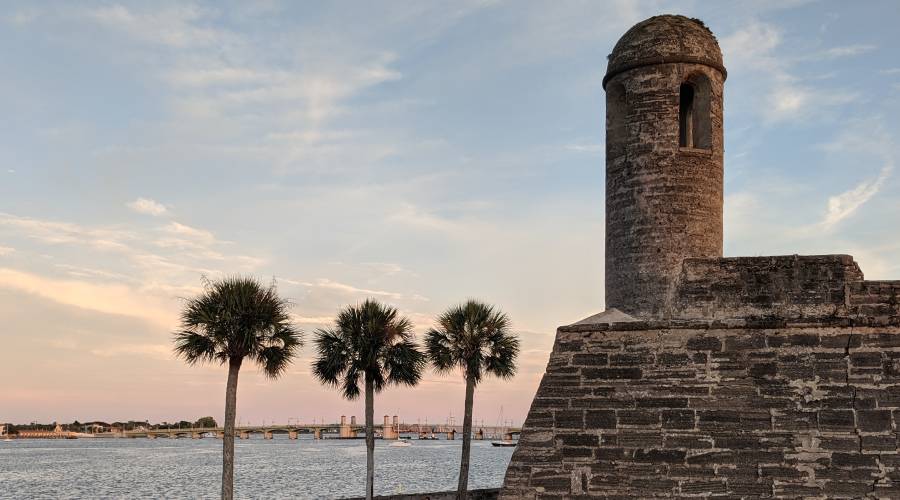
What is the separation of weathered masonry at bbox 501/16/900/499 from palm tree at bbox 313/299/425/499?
13766 mm

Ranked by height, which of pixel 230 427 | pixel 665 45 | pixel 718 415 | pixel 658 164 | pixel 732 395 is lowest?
pixel 230 427

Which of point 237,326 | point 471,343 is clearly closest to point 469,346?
point 471,343

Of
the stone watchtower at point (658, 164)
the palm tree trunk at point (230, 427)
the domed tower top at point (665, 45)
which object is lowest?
the palm tree trunk at point (230, 427)

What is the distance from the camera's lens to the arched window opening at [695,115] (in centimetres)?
1334

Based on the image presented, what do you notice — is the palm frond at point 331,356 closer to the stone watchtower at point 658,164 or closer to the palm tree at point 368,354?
the palm tree at point 368,354

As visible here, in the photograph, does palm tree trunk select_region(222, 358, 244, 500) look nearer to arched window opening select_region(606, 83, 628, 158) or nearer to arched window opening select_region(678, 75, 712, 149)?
arched window opening select_region(606, 83, 628, 158)

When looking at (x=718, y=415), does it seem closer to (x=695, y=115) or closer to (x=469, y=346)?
(x=695, y=115)

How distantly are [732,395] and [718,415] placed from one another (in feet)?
0.85

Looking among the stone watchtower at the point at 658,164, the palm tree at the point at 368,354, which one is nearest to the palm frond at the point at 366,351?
the palm tree at the point at 368,354

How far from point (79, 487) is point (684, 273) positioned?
2786 inches

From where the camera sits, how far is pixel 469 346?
2692 cm

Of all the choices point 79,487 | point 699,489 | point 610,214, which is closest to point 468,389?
point 610,214

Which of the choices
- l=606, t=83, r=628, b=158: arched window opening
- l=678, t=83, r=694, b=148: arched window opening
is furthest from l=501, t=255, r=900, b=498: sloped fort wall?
l=678, t=83, r=694, b=148: arched window opening

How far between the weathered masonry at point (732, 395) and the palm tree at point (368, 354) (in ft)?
45.2
